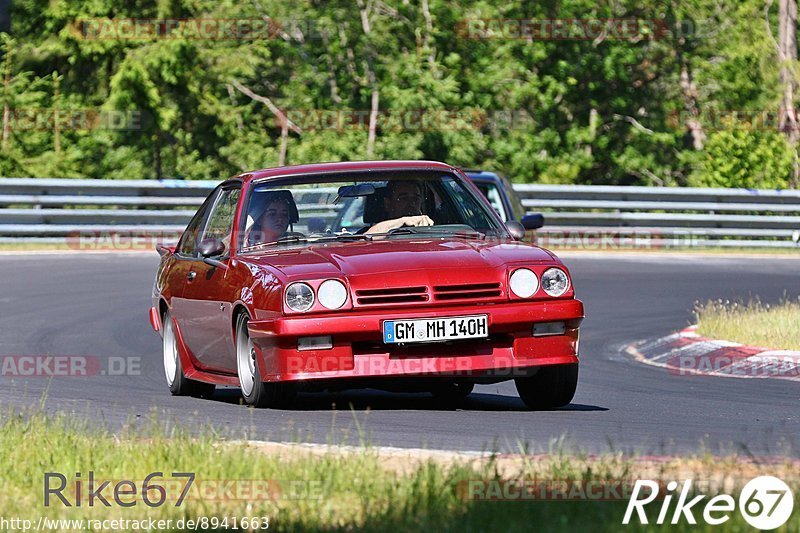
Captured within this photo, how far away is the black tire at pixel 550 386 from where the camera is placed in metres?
9.23

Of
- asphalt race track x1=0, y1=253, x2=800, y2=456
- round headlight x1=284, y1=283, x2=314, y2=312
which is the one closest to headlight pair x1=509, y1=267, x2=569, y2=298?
asphalt race track x1=0, y1=253, x2=800, y2=456

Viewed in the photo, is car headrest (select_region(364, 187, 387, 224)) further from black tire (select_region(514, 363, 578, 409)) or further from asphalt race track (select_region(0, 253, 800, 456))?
black tire (select_region(514, 363, 578, 409))

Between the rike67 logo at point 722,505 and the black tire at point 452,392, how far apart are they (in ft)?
15.1

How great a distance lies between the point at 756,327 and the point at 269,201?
5471mm

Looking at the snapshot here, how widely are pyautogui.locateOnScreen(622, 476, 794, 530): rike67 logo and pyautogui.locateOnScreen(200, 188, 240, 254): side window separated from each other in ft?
15.9

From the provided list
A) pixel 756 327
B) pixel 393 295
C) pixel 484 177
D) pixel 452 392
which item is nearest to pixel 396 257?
pixel 393 295

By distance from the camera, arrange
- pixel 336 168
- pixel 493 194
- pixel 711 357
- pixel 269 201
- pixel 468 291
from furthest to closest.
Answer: pixel 493 194, pixel 711 357, pixel 336 168, pixel 269 201, pixel 468 291

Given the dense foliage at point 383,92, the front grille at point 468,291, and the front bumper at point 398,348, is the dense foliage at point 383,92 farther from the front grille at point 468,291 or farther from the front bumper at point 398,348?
the front grille at point 468,291

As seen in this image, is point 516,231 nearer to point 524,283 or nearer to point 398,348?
point 524,283

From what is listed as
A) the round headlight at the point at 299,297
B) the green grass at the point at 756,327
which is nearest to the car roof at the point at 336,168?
the round headlight at the point at 299,297

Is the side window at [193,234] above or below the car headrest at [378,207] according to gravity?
below

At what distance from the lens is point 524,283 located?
8.89 metres

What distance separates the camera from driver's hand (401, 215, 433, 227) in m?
10.1

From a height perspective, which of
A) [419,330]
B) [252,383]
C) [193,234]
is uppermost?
[419,330]
